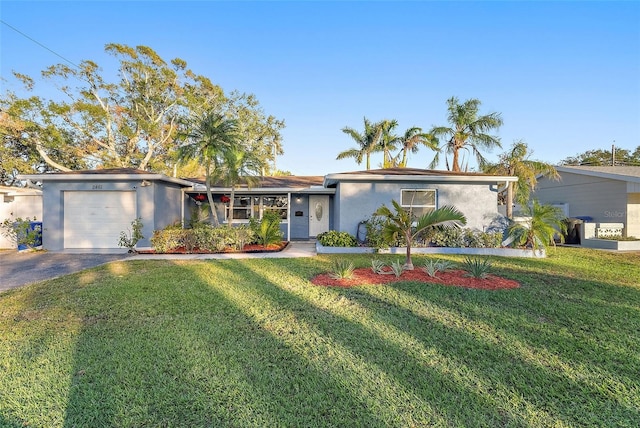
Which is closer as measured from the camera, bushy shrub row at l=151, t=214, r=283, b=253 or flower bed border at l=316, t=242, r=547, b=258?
flower bed border at l=316, t=242, r=547, b=258

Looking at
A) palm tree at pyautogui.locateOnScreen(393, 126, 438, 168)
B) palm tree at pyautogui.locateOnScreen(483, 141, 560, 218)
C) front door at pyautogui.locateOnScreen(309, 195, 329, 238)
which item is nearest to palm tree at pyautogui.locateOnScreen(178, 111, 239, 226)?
front door at pyautogui.locateOnScreen(309, 195, 329, 238)

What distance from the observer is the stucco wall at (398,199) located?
1131 centimetres

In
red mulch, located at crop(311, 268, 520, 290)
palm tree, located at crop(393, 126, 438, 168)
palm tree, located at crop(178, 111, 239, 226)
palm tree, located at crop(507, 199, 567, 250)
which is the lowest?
red mulch, located at crop(311, 268, 520, 290)

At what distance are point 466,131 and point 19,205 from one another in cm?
2161

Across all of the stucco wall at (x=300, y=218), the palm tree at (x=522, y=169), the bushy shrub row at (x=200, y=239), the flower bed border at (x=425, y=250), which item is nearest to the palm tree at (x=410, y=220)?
the flower bed border at (x=425, y=250)

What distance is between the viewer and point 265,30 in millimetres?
13023

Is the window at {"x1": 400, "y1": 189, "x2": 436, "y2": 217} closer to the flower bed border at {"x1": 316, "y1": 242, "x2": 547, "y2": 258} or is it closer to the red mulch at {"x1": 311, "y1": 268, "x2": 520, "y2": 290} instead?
the flower bed border at {"x1": 316, "y1": 242, "x2": 547, "y2": 258}

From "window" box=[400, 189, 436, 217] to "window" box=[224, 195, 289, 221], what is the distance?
5.74 m

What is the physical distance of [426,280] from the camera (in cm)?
617

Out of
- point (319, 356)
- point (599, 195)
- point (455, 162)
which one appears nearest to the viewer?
point (319, 356)

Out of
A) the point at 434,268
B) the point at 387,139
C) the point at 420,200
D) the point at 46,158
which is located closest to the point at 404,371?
the point at 434,268

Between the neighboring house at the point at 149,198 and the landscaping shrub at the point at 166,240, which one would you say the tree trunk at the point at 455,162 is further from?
the landscaping shrub at the point at 166,240

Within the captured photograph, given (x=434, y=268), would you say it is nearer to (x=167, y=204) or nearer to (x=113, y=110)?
(x=167, y=204)

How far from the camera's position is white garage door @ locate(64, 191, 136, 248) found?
37.1 ft
